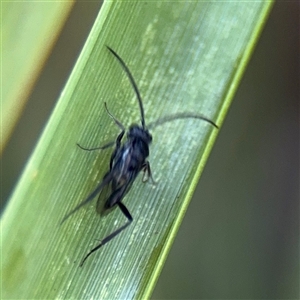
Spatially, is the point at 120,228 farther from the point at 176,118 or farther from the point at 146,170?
the point at 176,118

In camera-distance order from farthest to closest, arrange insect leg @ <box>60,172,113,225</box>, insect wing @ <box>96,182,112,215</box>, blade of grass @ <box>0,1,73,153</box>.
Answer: blade of grass @ <box>0,1,73,153</box> → insect wing @ <box>96,182,112,215</box> → insect leg @ <box>60,172,113,225</box>

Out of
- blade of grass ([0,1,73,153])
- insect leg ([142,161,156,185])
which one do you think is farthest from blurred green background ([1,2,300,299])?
insect leg ([142,161,156,185])

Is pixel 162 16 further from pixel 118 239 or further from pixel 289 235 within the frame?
pixel 289 235

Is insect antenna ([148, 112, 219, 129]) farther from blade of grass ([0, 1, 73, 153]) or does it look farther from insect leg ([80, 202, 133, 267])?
blade of grass ([0, 1, 73, 153])

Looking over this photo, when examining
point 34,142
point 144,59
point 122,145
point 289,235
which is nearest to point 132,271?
point 122,145

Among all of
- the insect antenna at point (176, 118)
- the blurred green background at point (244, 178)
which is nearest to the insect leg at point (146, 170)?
the insect antenna at point (176, 118)

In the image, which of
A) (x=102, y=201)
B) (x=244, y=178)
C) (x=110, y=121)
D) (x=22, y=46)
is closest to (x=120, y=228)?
(x=102, y=201)

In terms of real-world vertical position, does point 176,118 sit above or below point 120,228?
above

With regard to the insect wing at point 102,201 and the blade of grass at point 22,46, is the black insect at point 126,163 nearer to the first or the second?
the insect wing at point 102,201
